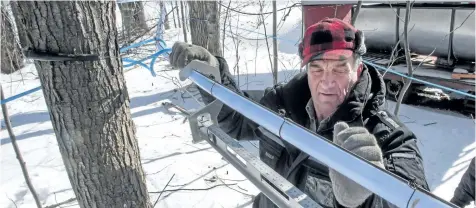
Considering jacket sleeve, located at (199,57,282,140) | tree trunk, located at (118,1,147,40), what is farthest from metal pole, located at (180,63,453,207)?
tree trunk, located at (118,1,147,40)

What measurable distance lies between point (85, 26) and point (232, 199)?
2.23m

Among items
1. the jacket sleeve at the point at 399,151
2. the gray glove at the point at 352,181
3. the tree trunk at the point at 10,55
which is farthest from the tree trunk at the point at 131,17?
the gray glove at the point at 352,181

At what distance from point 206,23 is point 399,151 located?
14.0 feet

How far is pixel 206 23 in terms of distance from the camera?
523 cm

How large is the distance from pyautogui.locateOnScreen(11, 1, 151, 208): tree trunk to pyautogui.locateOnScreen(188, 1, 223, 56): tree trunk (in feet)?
12.0

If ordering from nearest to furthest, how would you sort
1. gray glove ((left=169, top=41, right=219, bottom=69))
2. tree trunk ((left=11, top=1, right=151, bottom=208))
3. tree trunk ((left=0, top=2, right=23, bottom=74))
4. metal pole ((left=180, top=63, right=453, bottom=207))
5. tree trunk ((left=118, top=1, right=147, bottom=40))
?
1. metal pole ((left=180, top=63, right=453, bottom=207))
2. tree trunk ((left=11, top=1, right=151, bottom=208))
3. gray glove ((left=169, top=41, right=219, bottom=69))
4. tree trunk ((left=0, top=2, right=23, bottom=74))
5. tree trunk ((left=118, top=1, right=147, bottom=40))

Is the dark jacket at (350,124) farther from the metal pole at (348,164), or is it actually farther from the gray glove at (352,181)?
the metal pole at (348,164)

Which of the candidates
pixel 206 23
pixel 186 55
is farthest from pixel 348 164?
pixel 206 23

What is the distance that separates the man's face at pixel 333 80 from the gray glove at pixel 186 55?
626 mm

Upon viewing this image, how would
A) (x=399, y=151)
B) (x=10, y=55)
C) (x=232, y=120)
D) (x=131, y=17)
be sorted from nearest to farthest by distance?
1. (x=399, y=151)
2. (x=232, y=120)
3. (x=10, y=55)
4. (x=131, y=17)

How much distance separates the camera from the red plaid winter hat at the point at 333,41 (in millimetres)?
1541

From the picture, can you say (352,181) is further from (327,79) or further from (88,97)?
(88,97)

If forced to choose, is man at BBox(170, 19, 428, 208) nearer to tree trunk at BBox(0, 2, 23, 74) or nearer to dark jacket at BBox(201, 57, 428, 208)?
dark jacket at BBox(201, 57, 428, 208)

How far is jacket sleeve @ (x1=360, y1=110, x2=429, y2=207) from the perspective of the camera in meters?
1.25
